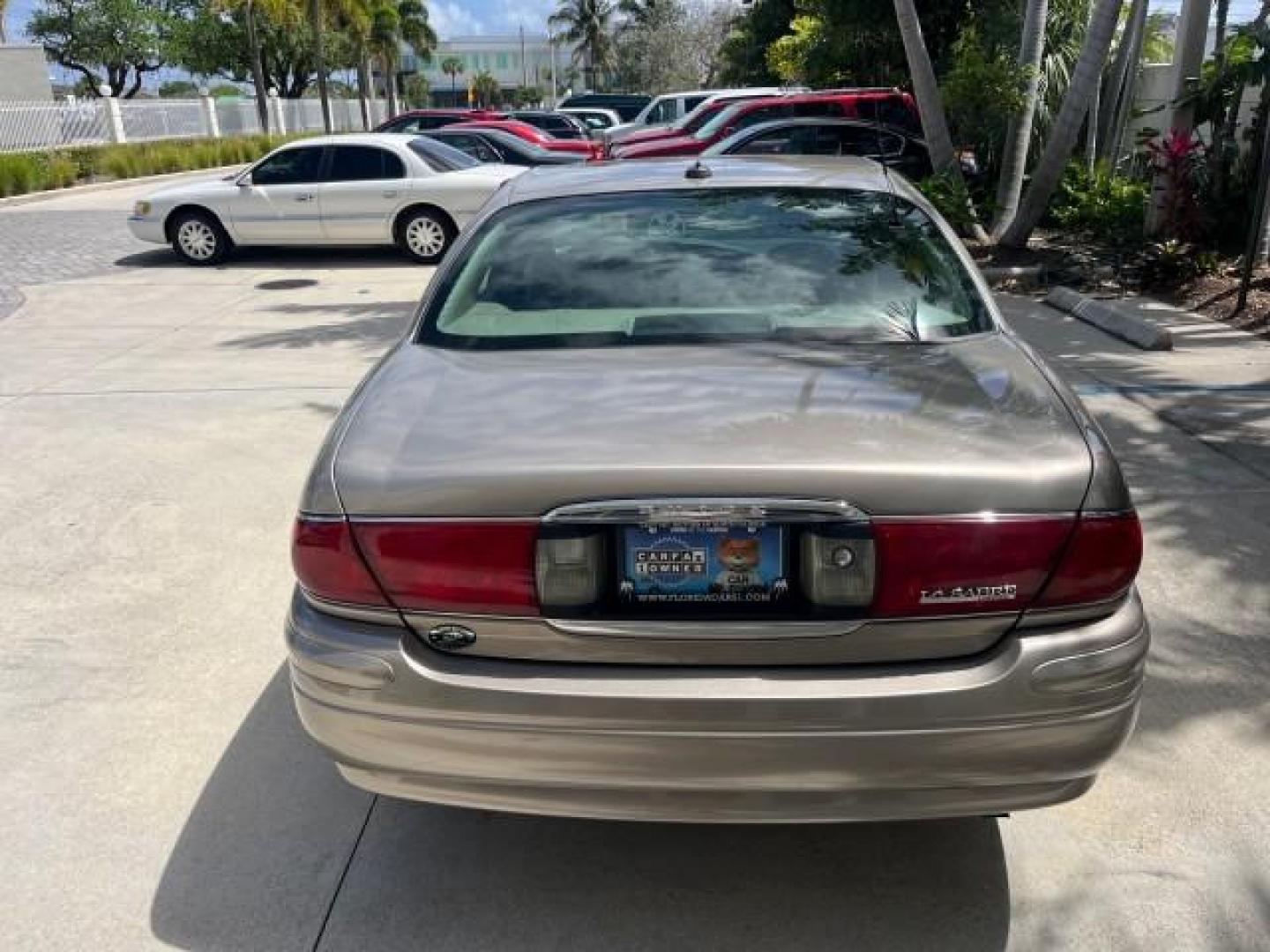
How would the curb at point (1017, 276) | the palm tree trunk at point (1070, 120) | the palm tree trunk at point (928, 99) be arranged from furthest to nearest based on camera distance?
1. the palm tree trunk at point (928, 99)
2. the curb at point (1017, 276)
3. the palm tree trunk at point (1070, 120)

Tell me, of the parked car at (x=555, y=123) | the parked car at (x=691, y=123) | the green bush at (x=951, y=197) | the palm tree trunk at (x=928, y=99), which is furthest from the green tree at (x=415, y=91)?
the green bush at (x=951, y=197)

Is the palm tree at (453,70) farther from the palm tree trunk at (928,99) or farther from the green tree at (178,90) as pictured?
the palm tree trunk at (928,99)

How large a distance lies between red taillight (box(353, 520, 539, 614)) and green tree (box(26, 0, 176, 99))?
200ft

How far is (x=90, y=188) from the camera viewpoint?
2377 cm

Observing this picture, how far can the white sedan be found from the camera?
503 inches

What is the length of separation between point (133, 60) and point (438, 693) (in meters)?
63.4

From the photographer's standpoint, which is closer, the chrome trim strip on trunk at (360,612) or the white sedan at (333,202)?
the chrome trim strip on trunk at (360,612)

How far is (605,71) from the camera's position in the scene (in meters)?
81.3

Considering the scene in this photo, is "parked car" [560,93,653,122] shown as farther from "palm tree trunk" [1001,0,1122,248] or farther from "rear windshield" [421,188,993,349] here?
"rear windshield" [421,188,993,349]

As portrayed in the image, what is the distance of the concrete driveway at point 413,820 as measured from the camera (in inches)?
103

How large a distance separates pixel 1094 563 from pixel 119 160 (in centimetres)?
2805

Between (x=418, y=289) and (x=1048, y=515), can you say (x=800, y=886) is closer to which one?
(x=1048, y=515)

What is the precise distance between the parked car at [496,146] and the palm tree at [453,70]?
95998 mm

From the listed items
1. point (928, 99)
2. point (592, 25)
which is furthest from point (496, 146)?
point (592, 25)
